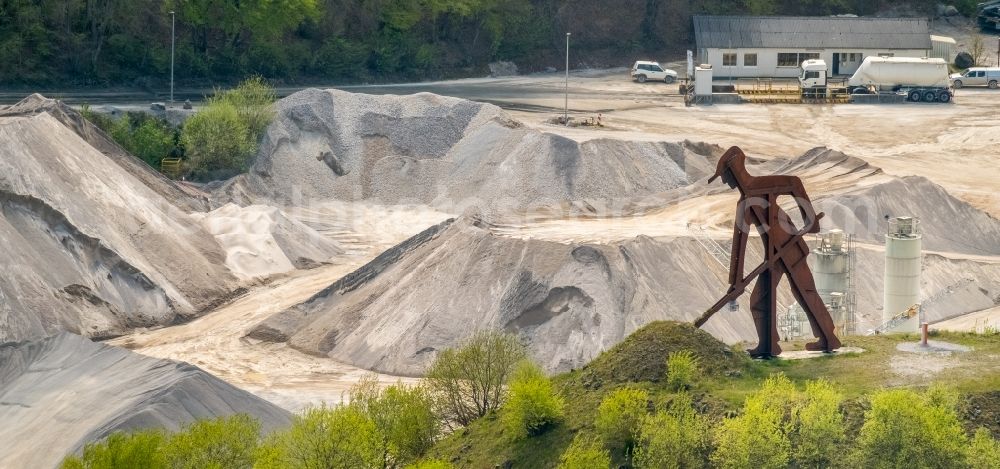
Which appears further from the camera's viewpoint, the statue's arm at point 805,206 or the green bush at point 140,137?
the green bush at point 140,137

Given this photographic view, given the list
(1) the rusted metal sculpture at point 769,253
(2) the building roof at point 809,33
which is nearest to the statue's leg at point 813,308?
(1) the rusted metal sculpture at point 769,253

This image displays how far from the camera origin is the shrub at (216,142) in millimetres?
71938

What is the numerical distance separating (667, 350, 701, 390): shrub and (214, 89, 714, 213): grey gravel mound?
32094mm

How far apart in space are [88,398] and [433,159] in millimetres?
33813

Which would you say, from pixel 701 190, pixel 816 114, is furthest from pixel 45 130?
pixel 816 114

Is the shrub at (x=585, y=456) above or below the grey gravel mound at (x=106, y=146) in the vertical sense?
below

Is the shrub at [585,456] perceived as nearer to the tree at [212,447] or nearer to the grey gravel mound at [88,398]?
the tree at [212,447]

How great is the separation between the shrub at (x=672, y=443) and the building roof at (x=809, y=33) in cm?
6616

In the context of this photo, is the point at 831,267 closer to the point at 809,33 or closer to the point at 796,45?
the point at 796,45

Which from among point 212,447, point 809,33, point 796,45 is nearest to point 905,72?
point 796,45

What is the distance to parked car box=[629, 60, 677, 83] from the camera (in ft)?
328

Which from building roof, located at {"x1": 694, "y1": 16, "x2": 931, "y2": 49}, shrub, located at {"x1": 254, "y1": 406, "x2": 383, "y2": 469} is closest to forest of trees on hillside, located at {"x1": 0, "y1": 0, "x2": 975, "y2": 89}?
building roof, located at {"x1": 694, "y1": 16, "x2": 931, "y2": 49}

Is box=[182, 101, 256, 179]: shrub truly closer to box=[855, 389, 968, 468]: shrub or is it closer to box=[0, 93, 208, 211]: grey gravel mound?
box=[0, 93, 208, 211]: grey gravel mound

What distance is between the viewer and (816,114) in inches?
3457
